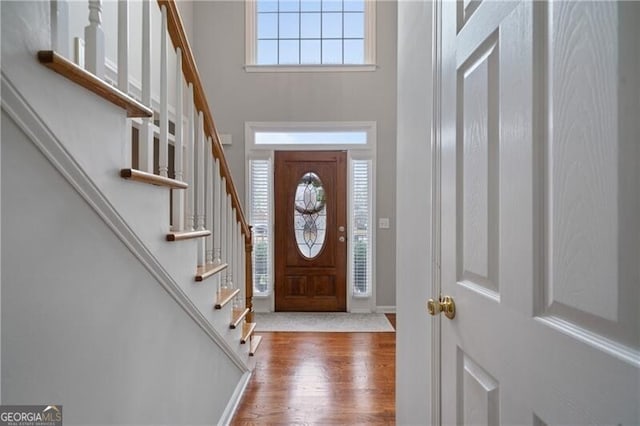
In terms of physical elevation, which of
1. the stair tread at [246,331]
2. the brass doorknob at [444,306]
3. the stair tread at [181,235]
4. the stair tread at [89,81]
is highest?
the stair tread at [89,81]

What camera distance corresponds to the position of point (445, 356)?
1030 millimetres

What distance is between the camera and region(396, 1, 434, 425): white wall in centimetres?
124

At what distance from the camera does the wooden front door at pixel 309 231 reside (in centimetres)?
425

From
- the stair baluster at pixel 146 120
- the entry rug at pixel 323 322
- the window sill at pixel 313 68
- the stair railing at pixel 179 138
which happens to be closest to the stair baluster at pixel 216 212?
the stair railing at pixel 179 138

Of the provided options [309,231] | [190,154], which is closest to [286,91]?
[309,231]

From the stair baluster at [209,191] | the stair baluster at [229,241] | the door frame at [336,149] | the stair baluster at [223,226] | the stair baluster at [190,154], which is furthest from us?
the door frame at [336,149]

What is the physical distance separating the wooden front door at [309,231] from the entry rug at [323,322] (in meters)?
0.19

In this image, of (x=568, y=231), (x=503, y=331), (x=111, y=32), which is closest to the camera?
(x=568, y=231)

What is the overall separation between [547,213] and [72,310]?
1.02 meters

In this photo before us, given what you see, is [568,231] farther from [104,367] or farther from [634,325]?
[104,367]

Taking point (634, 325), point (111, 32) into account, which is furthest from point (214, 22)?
point (634, 325)

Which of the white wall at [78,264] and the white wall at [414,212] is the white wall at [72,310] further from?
the white wall at [414,212]

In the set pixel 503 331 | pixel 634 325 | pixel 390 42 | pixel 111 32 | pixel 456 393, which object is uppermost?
pixel 390 42

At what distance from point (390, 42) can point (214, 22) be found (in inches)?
84.9
